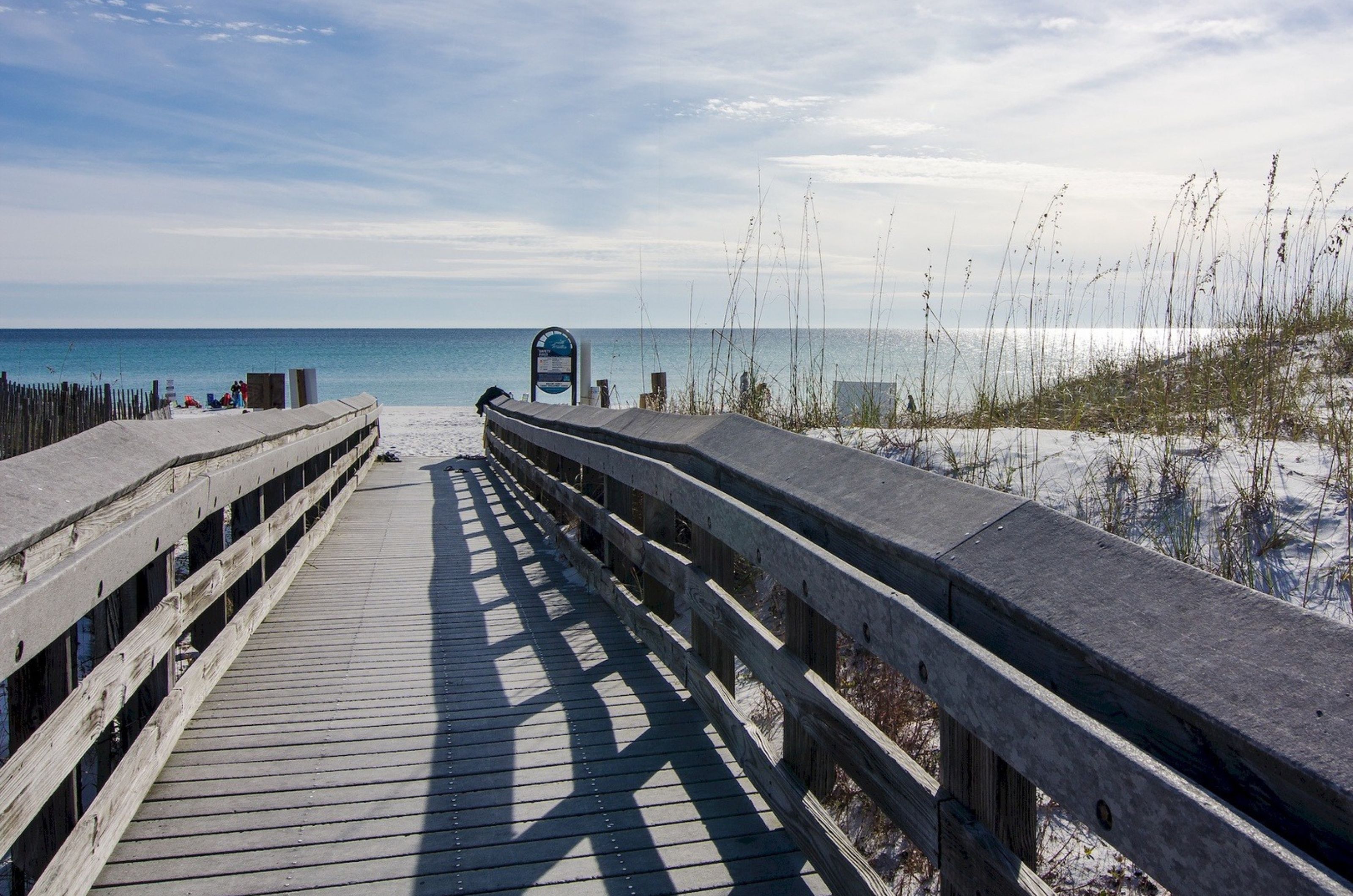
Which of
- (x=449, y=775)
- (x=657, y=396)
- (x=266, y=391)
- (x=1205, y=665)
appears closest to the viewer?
(x=1205, y=665)

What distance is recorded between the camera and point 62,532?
225cm

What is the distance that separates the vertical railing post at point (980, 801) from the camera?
5.50ft

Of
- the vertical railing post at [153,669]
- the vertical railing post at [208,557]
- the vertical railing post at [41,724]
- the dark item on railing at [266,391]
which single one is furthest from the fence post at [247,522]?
the dark item on railing at [266,391]

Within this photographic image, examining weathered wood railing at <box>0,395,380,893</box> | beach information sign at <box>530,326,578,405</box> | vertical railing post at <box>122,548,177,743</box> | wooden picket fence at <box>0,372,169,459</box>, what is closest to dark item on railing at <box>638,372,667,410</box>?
beach information sign at <box>530,326,578,405</box>

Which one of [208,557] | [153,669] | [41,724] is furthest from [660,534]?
[41,724]

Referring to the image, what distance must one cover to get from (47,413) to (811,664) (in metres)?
10.5

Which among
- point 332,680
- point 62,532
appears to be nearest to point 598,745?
point 332,680

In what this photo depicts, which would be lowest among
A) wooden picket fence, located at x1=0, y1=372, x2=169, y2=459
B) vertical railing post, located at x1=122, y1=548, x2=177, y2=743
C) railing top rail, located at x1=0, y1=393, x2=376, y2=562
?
vertical railing post, located at x1=122, y1=548, x2=177, y2=743

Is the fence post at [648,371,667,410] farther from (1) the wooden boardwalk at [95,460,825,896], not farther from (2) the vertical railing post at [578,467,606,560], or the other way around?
(1) the wooden boardwalk at [95,460,825,896]

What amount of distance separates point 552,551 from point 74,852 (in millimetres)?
4705

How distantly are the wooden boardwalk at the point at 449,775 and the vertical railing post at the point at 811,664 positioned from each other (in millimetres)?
197

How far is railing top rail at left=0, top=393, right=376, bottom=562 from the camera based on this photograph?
6.55 feet

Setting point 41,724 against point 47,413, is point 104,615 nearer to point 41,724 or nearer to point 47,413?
point 41,724

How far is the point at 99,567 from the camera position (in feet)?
7.45
